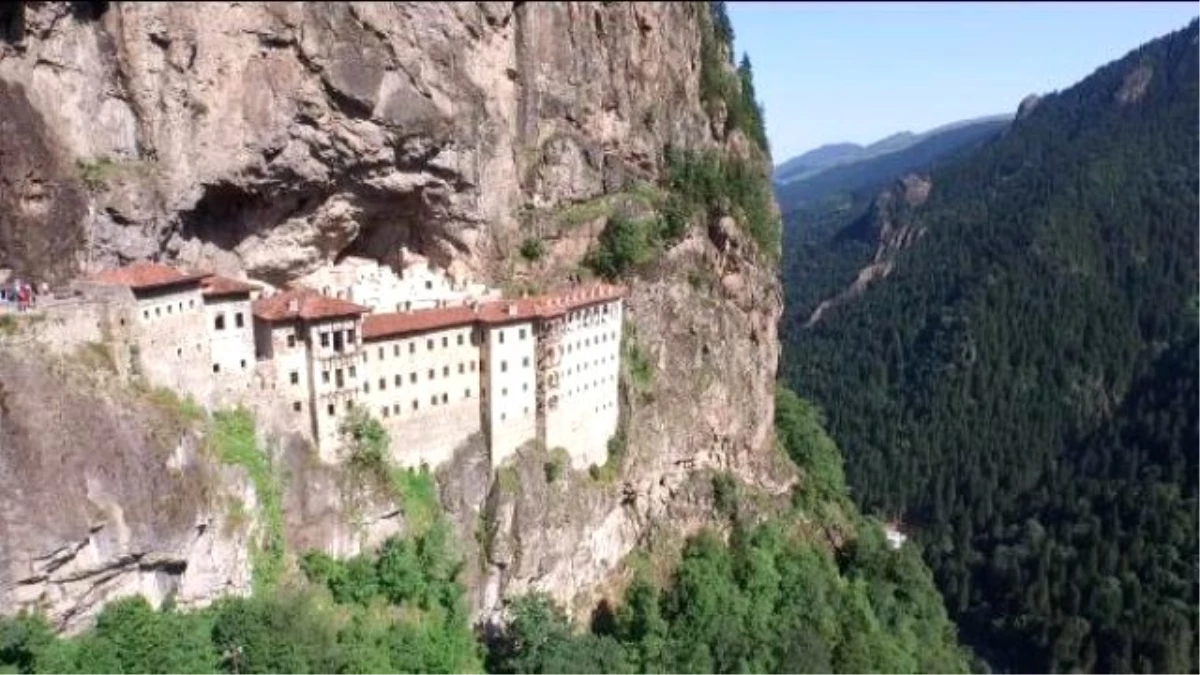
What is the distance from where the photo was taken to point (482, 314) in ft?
182

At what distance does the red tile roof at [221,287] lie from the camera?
45.5 meters

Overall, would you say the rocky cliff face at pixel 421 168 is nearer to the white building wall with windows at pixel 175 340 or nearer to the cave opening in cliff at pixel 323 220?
the cave opening in cliff at pixel 323 220

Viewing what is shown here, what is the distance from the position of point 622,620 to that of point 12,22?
42875 millimetres

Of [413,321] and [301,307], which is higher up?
[301,307]

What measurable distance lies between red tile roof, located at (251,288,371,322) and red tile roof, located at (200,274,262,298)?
3.78ft

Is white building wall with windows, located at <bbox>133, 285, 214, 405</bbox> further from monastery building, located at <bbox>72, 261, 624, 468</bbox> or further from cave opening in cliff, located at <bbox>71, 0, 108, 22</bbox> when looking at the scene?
cave opening in cliff, located at <bbox>71, 0, 108, 22</bbox>

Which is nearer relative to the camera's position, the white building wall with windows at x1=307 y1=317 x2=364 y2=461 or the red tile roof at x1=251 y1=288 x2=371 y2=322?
the red tile roof at x1=251 y1=288 x2=371 y2=322

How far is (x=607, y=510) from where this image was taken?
210 ft

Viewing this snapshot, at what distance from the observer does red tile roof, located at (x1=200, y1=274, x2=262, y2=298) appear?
45.5m

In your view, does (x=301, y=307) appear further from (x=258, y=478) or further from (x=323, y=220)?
(x=258, y=478)

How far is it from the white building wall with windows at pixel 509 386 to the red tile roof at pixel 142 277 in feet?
51.9

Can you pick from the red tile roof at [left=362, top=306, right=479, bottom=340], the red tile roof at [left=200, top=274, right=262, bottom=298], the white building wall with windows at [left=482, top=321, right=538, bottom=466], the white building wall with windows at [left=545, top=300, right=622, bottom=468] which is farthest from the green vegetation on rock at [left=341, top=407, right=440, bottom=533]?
the white building wall with windows at [left=545, top=300, right=622, bottom=468]

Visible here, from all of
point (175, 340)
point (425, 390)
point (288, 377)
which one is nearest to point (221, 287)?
point (175, 340)

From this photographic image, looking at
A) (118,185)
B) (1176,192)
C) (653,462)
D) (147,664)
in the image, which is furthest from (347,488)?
(1176,192)
